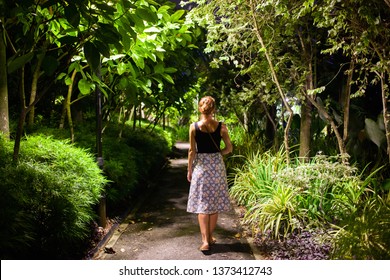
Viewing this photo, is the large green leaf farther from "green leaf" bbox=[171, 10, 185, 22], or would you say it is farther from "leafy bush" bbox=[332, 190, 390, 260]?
"green leaf" bbox=[171, 10, 185, 22]

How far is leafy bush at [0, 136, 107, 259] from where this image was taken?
2.96 m

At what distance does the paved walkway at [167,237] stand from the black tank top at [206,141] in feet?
4.02

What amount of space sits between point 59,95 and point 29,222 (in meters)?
5.73

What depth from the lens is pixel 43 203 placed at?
11.4ft

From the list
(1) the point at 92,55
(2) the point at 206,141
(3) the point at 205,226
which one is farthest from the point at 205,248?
(1) the point at 92,55

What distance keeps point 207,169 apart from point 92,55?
2.19 meters

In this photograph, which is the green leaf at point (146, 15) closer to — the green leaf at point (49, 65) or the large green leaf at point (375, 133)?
the green leaf at point (49, 65)

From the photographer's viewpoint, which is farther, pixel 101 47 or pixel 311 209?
pixel 311 209

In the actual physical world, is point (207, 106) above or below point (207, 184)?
above

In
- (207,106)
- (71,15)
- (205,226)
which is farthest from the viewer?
(205,226)

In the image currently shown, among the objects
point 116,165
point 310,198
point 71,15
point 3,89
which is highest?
point 71,15

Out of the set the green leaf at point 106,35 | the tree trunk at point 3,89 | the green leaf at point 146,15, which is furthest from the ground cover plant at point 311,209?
the tree trunk at point 3,89

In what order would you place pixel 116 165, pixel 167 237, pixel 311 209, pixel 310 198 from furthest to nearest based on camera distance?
pixel 116 165, pixel 167 237, pixel 310 198, pixel 311 209

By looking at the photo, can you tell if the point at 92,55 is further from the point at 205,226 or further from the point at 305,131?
the point at 305,131
